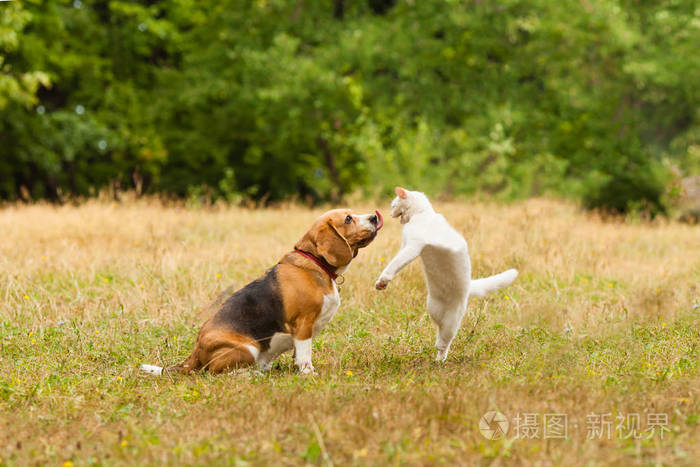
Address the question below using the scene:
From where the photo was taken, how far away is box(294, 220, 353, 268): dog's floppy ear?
17.1ft

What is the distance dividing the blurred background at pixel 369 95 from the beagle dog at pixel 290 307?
11154 mm

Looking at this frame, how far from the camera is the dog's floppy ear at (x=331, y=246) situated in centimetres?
521

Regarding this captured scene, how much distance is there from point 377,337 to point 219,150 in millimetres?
16385

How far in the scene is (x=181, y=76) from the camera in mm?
21641

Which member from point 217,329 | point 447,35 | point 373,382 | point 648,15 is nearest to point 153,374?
point 217,329

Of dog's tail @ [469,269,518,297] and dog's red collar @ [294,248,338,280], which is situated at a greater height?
dog's red collar @ [294,248,338,280]

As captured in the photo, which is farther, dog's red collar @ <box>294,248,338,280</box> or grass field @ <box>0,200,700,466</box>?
dog's red collar @ <box>294,248,338,280</box>

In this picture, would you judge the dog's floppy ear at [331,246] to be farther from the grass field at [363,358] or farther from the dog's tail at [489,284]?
the dog's tail at [489,284]

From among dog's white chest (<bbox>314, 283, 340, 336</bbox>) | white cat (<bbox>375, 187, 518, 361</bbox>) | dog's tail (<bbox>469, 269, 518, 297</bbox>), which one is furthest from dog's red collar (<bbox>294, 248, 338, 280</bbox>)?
dog's tail (<bbox>469, 269, 518, 297</bbox>)

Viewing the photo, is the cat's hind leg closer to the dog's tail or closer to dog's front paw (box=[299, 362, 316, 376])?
the dog's tail

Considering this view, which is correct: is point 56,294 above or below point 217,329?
below

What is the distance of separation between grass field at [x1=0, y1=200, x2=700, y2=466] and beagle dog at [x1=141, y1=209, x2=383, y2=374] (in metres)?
0.20

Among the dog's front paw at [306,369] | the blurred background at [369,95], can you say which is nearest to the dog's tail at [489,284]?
the dog's front paw at [306,369]

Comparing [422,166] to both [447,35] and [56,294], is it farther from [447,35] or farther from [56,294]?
[56,294]
